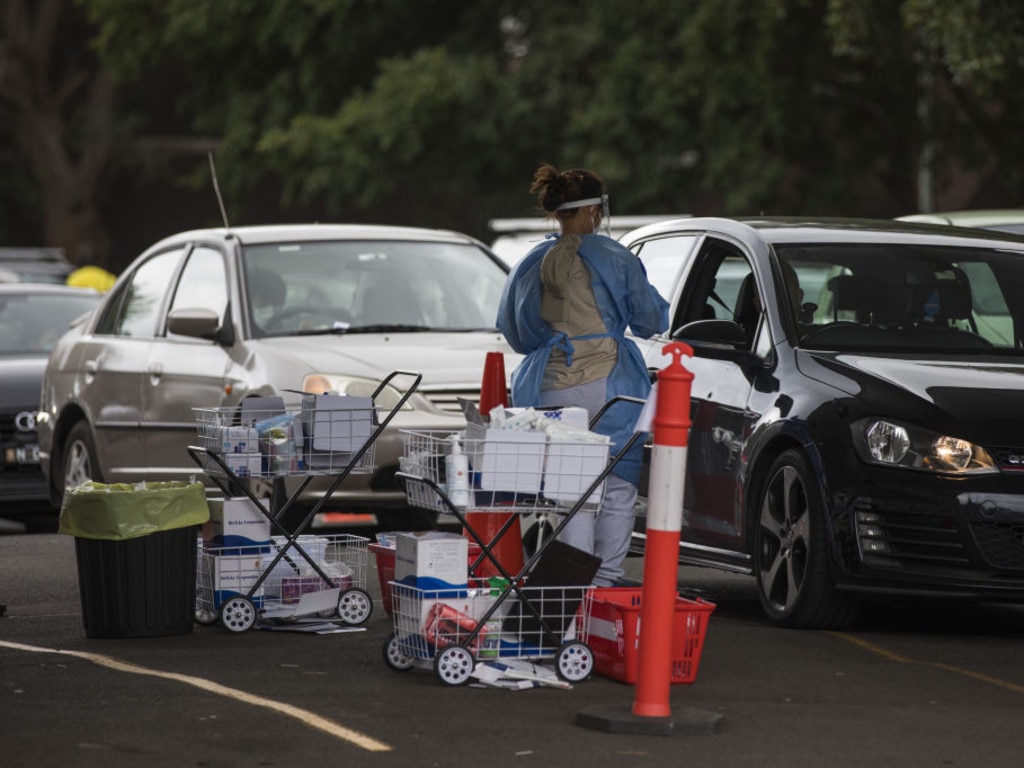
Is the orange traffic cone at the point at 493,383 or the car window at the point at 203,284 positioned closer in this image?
the orange traffic cone at the point at 493,383

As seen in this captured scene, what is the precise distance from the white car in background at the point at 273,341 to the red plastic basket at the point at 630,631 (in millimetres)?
4030

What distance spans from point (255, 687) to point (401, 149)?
27847 mm

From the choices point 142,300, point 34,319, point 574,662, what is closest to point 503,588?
point 574,662

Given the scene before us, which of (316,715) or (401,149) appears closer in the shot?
(316,715)

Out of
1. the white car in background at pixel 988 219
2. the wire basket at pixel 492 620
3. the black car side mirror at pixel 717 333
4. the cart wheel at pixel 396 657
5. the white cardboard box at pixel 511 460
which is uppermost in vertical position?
the white car in background at pixel 988 219

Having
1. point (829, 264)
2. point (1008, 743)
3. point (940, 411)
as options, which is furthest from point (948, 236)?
point (1008, 743)

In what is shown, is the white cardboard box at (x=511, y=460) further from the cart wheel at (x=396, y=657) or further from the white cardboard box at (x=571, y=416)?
the cart wheel at (x=396, y=657)

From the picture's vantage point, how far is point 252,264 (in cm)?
1223

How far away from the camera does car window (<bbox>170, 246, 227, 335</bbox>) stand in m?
12.2

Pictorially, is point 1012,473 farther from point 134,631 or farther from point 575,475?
point 134,631

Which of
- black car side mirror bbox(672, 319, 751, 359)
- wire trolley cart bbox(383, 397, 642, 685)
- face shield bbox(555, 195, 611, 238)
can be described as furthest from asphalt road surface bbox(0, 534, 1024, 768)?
face shield bbox(555, 195, 611, 238)

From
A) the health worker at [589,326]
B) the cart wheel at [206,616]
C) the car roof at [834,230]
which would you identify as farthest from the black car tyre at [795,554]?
the cart wheel at [206,616]

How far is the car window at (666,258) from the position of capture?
32.4 feet

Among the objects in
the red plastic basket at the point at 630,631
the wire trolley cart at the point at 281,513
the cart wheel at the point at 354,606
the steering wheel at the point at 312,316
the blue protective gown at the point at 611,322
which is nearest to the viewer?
the red plastic basket at the point at 630,631
